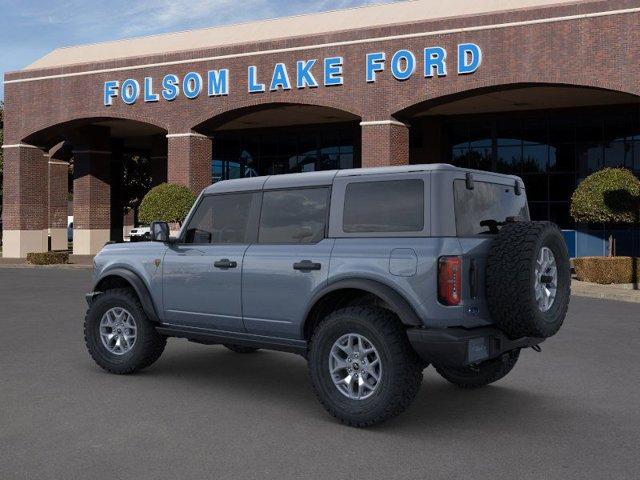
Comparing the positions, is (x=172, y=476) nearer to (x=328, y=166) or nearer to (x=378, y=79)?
(x=378, y=79)

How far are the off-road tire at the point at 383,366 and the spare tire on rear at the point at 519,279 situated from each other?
79 centimetres

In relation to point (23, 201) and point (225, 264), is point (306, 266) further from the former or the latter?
point (23, 201)

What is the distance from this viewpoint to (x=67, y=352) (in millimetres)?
9555

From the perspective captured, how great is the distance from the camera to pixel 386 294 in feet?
20.0

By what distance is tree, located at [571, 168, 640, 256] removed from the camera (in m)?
22.7

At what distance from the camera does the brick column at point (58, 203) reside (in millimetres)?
40469

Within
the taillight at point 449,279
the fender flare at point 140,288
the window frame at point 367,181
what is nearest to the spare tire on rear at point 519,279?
the taillight at point 449,279

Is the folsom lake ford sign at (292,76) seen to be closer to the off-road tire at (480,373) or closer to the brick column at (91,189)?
the brick column at (91,189)

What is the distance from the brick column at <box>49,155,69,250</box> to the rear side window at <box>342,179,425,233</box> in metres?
36.2

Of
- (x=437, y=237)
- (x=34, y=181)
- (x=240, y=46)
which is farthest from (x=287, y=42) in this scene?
(x=437, y=237)

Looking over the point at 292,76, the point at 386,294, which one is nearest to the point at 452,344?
the point at 386,294

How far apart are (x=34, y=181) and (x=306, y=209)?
32.3 m

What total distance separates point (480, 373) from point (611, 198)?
1700cm

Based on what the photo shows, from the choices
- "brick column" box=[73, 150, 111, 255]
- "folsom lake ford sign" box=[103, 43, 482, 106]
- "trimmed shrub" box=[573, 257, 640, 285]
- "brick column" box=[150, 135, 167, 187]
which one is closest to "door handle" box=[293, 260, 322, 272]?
"trimmed shrub" box=[573, 257, 640, 285]
